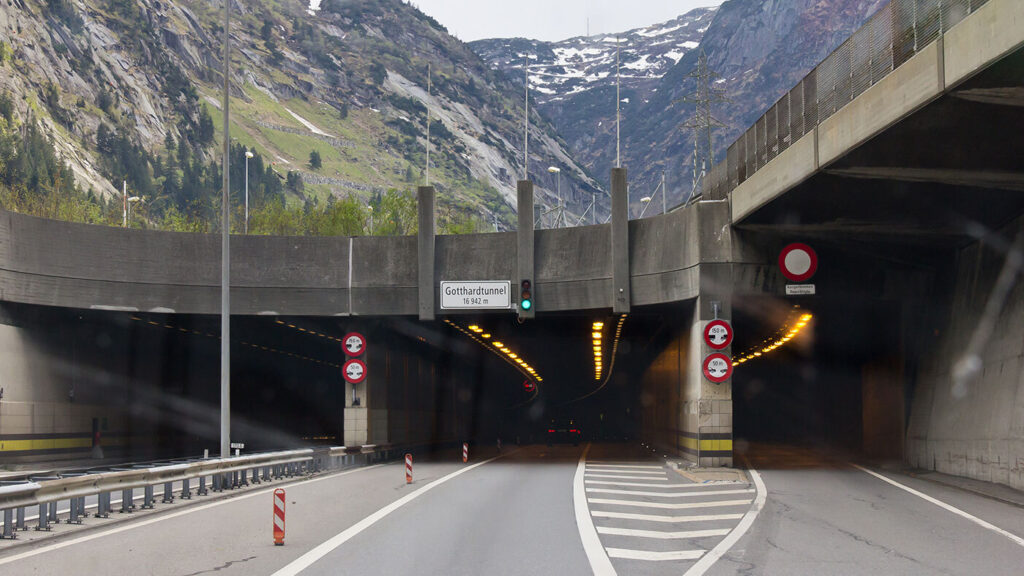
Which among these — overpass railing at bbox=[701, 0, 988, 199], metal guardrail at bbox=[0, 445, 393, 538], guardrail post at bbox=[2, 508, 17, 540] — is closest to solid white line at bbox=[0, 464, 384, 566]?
metal guardrail at bbox=[0, 445, 393, 538]

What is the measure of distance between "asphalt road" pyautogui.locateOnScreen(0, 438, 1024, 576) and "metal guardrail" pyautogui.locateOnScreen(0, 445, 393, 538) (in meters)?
0.50

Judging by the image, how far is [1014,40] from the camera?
13.8 metres

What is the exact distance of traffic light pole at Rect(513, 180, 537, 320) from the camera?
105 ft

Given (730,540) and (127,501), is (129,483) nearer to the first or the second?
(127,501)

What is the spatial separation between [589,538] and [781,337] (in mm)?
30529

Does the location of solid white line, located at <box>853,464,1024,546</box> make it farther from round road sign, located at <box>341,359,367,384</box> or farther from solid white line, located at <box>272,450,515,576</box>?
round road sign, located at <box>341,359,367,384</box>

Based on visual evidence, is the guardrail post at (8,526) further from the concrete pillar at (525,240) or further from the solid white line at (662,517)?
the concrete pillar at (525,240)

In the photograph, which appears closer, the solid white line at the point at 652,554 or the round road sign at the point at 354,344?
the solid white line at the point at 652,554

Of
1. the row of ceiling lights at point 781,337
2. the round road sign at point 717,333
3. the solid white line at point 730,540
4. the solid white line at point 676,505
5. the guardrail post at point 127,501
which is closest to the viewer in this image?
the solid white line at point 730,540

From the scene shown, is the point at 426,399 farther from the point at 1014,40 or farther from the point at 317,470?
the point at 1014,40

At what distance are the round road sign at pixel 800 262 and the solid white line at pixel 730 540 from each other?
8610 mm

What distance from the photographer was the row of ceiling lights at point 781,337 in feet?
115

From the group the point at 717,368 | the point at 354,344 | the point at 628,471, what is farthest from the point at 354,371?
the point at 717,368

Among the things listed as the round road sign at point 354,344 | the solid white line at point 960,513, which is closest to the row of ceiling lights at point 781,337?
the solid white line at point 960,513
